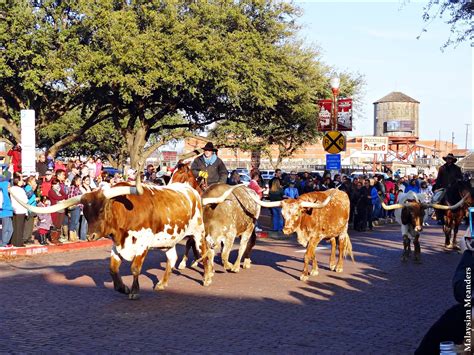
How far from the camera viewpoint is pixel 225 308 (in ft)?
32.2

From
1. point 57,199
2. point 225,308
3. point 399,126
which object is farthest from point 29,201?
point 399,126

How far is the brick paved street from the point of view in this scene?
25.9ft

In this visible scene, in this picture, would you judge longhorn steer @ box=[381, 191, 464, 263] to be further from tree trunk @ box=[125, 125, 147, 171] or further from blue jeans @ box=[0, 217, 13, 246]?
tree trunk @ box=[125, 125, 147, 171]

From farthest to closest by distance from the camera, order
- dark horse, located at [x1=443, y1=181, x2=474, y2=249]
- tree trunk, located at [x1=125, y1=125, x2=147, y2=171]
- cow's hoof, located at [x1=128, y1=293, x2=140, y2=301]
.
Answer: tree trunk, located at [x1=125, y1=125, x2=147, y2=171] → dark horse, located at [x1=443, y1=181, x2=474, y2=249] → cow's hoof, located at [x1=128, y1=293, x2=140, y2=301]

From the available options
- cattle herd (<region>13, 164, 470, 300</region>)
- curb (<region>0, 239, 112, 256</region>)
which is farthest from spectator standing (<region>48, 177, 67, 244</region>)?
cattle herd (<region>13, 164, 470, 300</region>)

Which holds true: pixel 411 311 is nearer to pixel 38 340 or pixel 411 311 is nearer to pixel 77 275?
pixel 38 340

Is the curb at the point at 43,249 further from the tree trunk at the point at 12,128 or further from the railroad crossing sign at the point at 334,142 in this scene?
the tree trunk at the point at 12,128

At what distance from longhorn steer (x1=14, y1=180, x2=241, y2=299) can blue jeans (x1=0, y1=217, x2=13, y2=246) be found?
20.0ft

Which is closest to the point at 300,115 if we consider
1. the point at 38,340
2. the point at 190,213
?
the point at 190,213

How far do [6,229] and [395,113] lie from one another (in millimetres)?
90953

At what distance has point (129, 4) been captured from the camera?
30406 mm

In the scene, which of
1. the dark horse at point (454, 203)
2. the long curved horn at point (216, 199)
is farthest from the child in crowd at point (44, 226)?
the dark horse at point (454, 203)

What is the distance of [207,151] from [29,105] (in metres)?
19.2

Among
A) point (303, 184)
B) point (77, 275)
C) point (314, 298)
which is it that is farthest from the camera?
point (303, 184)
